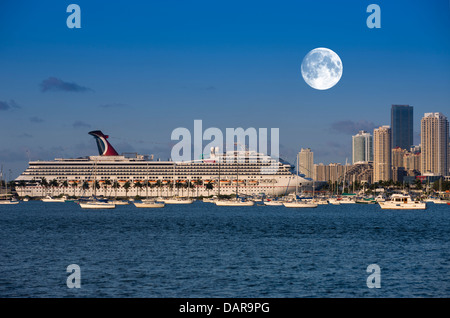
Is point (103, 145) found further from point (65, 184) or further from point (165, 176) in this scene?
point (165, 176)

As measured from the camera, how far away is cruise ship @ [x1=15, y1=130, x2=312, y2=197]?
129750mm

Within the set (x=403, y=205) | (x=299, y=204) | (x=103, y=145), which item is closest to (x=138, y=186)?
(x=103, y=145)

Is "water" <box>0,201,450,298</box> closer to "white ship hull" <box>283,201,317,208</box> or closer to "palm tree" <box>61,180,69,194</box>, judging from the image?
"white ship hull" <box>283,201,317,208</box>

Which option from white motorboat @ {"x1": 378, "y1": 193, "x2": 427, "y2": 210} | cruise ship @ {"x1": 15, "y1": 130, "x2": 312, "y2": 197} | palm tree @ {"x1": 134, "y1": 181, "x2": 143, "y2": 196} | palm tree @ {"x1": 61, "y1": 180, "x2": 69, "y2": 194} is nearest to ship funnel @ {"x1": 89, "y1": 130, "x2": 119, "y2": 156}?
cruise ship @ {"x1": 15, "y1": 130, "x2": 312, "y2": 197}

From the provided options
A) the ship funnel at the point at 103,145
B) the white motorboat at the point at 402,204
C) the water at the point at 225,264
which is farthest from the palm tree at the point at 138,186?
the water at the point at 225,264

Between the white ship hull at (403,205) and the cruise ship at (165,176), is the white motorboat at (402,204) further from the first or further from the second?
the cruise ship at (165,176)

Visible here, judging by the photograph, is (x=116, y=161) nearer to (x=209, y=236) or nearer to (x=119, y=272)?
(x=209, y=236)

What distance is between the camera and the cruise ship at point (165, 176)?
12975 centimetres

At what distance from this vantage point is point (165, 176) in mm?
131250

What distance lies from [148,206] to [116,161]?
47.2 metres

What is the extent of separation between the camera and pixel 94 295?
17391 millimetres
